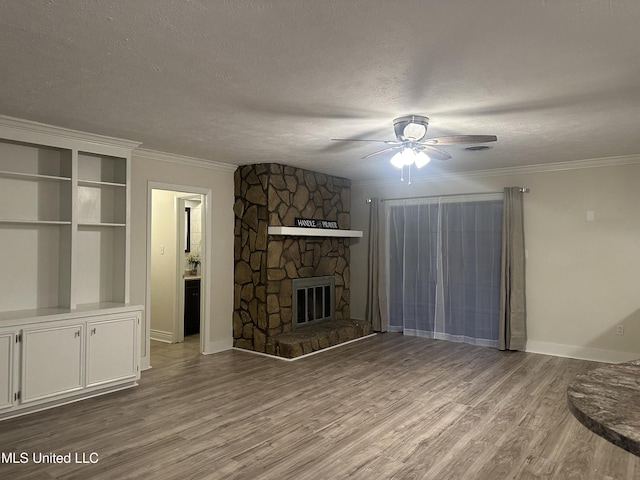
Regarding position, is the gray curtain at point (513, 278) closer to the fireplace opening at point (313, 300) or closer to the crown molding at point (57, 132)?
the fireplace opening at point (313, 300)

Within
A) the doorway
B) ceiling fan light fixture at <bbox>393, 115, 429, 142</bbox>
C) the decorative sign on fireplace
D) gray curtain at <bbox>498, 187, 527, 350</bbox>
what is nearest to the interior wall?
gray curtain at <bbox>498, 187, 527, 350</bbox>

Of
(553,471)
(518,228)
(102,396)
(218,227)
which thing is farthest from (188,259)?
(553,471)

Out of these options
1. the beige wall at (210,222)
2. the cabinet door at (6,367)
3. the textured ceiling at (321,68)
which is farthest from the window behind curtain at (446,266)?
the cabinet door at (6,367)

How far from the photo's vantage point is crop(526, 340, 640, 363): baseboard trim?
518 cm

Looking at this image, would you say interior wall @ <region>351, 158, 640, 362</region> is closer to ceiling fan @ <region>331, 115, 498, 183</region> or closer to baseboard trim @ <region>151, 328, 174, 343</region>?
ceiling fan @ <region>331, 115, 498, 183</region>

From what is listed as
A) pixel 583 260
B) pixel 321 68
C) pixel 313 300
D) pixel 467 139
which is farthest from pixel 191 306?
pixel 583 260

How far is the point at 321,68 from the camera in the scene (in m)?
2.60

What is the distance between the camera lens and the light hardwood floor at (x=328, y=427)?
2.78m

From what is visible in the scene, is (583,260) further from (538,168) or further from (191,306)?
(191,306)

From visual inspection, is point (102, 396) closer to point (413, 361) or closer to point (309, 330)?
point (309, 330)

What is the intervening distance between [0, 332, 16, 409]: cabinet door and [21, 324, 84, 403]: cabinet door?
83 millimetres

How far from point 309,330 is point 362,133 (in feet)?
10.1

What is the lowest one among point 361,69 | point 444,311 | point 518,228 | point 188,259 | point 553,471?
point 553,471

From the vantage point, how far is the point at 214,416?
11.9 feet
